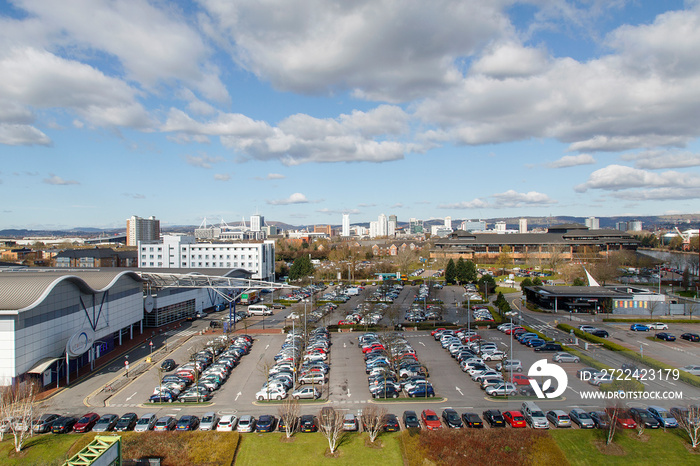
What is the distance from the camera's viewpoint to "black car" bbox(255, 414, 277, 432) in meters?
17.2

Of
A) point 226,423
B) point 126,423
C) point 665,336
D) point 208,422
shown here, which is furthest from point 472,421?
point 665,336

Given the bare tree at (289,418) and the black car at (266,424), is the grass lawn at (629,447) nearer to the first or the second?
the bare tree at (289,418)

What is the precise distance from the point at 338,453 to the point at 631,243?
91.2 metres

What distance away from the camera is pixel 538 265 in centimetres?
7781

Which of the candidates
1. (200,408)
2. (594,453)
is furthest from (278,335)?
(594,453)

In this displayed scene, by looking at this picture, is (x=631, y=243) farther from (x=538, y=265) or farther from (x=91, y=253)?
(x=91, y=253)

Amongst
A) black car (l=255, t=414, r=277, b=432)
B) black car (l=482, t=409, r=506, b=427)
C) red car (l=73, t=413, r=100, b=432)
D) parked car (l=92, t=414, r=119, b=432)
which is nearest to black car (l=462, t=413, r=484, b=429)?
black car (l=482, t=409, r=506, b=427)

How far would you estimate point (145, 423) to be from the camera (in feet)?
56.4

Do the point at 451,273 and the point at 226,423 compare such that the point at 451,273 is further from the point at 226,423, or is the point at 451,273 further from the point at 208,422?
the point at 208,422

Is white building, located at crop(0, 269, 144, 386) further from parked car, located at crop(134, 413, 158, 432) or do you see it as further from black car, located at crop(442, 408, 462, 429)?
black car, located at crop(442, 408, 462, 429)

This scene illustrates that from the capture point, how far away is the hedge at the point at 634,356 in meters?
22.0

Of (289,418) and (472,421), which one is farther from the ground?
(289,418)

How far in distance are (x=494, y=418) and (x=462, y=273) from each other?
45049 millimetres

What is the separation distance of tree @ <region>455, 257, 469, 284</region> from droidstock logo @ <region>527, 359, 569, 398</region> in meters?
35.5
